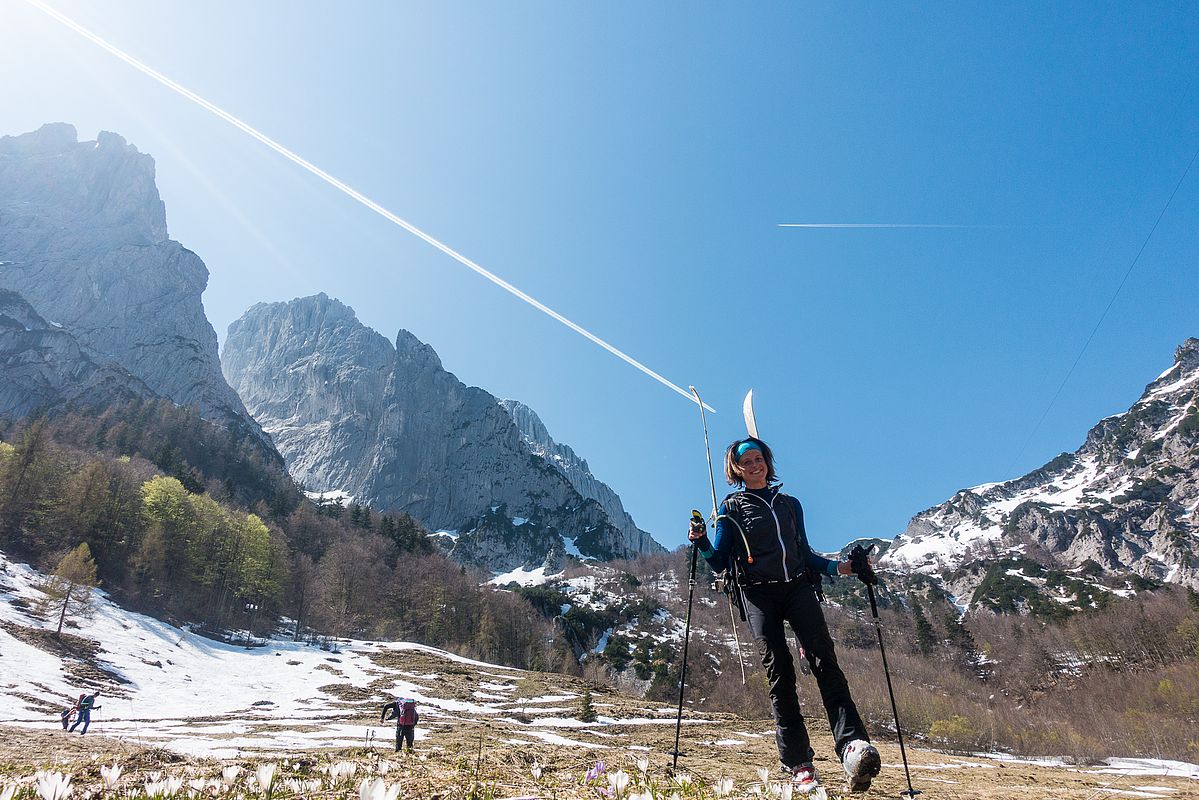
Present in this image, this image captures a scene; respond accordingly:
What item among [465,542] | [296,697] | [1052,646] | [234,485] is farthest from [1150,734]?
[465,542]

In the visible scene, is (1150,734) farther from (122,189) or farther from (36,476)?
(122,189)

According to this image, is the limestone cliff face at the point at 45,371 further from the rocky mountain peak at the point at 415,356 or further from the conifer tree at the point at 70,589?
the conifer tree at the point at 70,589

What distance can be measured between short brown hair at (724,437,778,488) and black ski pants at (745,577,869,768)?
3.80 feet

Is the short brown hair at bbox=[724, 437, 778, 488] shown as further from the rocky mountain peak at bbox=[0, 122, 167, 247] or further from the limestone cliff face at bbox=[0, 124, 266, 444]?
the rocky mountain peak at bbox=[0, 122, 167, 247]

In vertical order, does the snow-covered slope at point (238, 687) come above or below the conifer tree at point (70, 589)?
below

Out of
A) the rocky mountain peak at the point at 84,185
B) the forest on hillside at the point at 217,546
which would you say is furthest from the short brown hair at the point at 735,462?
the rocky mountain peak at the point at 84,185

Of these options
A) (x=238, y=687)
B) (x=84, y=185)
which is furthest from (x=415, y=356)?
(x=238, y=687)

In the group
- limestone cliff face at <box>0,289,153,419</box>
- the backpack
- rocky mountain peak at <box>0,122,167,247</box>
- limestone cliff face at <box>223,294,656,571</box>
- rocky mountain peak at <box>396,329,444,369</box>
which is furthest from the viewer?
rocky mountain peak at <box>396,329,444,369</box>

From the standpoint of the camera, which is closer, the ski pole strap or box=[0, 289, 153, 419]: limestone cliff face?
the ski pole strap

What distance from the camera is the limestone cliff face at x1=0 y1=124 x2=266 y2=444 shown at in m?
146

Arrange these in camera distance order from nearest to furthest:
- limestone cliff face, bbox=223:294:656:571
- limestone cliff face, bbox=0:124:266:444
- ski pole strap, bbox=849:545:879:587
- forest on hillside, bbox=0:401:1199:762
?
1. ski pole strap, bbox=849:545:879:587
2. forest on hillside, bbox=0:401:1199:762
3. limestone cliff face, bbox=0:124:266:444
4. limestone cliff face, bbox=223:294:656:571

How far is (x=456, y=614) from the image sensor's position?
8494 cm

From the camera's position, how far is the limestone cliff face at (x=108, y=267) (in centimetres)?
14650

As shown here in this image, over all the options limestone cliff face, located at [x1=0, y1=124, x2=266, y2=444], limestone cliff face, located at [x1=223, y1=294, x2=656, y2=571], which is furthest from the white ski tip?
limestone cliff face, located at [x1=223, y1=294, x2=656, y2=571]
